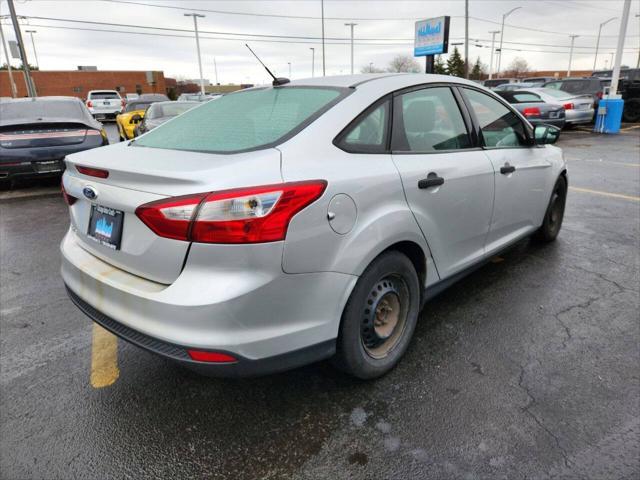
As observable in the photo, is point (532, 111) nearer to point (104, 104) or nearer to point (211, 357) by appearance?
point (211, 357)

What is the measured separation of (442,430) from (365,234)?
998 millimetres

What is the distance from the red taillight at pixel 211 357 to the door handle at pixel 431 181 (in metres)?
1.37

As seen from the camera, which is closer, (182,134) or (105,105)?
(182,134)

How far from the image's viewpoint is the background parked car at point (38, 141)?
22.4ft

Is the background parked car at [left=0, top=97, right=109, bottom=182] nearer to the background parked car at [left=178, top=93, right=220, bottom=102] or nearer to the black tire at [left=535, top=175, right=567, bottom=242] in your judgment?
the black tire at [left=535, top=175, right=567, bottom=242]

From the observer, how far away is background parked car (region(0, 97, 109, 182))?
269 inches

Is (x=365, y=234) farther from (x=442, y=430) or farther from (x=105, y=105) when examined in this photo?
(x=105, y=105)

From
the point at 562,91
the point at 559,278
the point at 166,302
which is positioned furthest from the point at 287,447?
the point at 562,91

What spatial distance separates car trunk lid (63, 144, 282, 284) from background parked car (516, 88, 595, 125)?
51.5 ft

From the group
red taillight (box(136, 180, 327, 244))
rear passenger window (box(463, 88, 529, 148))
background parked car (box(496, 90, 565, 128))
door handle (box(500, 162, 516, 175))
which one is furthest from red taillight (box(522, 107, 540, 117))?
red taillight (box(136, 180, 327, 244))

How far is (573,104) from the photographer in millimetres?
15914

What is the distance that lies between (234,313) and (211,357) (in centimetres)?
22

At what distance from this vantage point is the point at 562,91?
17.1 m

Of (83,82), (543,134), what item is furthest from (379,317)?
(83,82)
